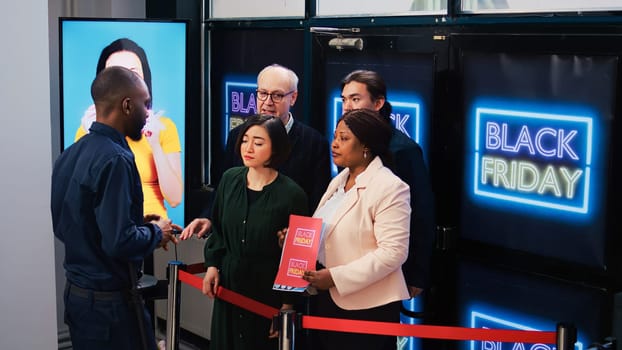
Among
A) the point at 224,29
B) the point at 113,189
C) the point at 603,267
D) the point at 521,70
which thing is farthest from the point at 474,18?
the point at 224,29

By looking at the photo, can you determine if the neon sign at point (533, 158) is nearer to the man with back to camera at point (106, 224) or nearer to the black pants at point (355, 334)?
the black pants at point (355, 334)

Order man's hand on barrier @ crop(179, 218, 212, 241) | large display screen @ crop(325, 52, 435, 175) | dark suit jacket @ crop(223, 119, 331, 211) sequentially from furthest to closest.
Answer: large display screen @ crop(325, 52, 435, 175), dark suit jacket @ crop(223, 119, 331, 211), man's hand on barrier @ crop(179, 218, 212, 241)

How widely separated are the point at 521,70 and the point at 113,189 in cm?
178

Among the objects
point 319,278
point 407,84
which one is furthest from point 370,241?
point 407,84

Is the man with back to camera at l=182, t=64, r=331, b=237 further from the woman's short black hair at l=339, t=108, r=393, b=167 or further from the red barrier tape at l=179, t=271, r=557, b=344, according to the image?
the red barrier tape at l=179, t=271, r=557, b=344

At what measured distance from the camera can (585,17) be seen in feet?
12.0

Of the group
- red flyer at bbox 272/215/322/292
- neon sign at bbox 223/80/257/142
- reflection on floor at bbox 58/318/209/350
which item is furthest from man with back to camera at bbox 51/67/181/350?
reflection on floor at bbox 58/318/209/350

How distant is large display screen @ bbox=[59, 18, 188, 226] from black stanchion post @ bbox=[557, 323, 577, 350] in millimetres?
2607

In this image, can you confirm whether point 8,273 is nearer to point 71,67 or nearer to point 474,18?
point 71,67

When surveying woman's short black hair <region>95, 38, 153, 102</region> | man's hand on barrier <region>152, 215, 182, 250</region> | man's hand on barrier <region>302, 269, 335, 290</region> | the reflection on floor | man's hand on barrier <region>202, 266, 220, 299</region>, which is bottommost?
the reflection on floor

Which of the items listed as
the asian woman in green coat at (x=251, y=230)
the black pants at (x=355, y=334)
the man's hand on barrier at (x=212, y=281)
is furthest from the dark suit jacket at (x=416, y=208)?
the man's hand on barrier at (x=212, y=281)

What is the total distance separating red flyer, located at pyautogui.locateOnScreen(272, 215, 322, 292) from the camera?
349cm

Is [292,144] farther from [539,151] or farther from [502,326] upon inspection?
[502,326]

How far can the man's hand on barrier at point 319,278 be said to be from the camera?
11.5ft
